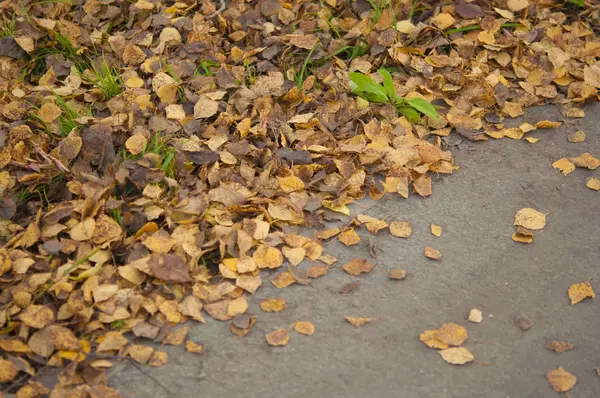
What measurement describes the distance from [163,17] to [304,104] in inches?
32.2

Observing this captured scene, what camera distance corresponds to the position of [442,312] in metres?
2.08

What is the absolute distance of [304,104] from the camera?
107 inches

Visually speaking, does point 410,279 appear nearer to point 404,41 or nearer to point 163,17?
point 404,41

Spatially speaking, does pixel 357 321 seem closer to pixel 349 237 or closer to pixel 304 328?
pixel 304 328

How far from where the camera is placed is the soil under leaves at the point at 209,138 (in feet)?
6.61

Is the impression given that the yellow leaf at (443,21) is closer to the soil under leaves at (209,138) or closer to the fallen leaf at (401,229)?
the soil under leaves at (209,138)

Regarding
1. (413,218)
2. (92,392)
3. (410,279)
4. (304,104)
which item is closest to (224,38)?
(304,104)

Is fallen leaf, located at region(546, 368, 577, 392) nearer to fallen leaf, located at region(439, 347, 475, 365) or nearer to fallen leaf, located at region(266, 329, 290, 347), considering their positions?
fallen leaf, located at region(439, 347, 475, 365)

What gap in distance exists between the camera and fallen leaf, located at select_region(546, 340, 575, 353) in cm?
199

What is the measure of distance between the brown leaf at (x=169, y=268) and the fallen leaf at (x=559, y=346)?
1.09 metres

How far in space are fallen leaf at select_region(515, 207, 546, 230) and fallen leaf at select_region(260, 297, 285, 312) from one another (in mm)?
898

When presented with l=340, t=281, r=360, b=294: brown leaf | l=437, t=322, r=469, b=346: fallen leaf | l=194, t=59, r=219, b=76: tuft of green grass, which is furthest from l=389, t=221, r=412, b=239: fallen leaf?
l=194, t=59, r=219, b=76: tuft of green grass

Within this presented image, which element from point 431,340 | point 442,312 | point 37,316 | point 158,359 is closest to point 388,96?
point 442,312

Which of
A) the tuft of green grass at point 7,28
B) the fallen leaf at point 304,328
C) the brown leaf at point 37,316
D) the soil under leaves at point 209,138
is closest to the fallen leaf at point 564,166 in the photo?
the soil under leaves at point 209,138
